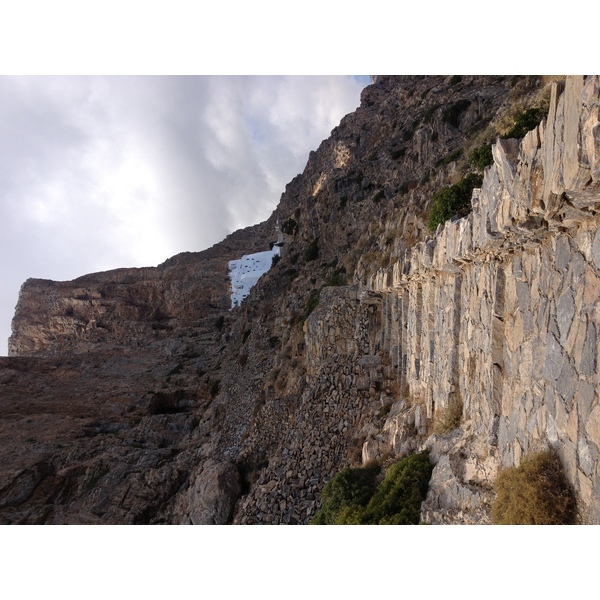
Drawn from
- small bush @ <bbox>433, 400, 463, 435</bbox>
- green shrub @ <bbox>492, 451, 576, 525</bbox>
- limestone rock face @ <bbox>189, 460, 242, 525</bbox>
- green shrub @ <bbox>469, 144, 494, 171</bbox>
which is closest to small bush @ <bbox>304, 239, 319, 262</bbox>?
limestone rock face @ <bbox>189, 460, 242, 525</bbox>

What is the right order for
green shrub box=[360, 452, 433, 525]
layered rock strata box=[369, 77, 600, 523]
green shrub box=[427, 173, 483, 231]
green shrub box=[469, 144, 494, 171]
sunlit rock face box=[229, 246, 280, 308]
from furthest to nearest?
sunlit rock face box=[229, 246, 280, 308] < green shrub box=[469, 144, 494, 171] < green shrub box=[427, 173, 483, 231] < green shrub box=[360, 452, 433, 525] < layered rock strata box=[369, 77, 600, 523]

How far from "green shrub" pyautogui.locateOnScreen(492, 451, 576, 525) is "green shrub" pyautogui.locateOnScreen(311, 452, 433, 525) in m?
1.95

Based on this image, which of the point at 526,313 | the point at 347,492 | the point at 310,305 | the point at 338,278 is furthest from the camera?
the point at 338,278

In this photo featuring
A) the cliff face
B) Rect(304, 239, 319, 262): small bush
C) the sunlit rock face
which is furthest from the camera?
the sunlit rock face

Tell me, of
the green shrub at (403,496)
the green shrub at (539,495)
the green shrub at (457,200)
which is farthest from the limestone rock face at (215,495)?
the green shrub at (457,200)

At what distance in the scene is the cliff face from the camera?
355 centimetres

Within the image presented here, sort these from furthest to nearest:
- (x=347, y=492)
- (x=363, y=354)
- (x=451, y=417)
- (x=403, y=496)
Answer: (x=363, y=354) → (x=347, y=492) → (x=451, y=417) → (x=403, y=496)

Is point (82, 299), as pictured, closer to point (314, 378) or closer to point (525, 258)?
point (314, 378)

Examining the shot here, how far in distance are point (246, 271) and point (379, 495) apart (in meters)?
35.8

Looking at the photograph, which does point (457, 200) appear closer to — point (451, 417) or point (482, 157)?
point (482, 157)

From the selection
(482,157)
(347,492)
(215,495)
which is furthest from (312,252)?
(347,492)

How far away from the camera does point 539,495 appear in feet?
11.6

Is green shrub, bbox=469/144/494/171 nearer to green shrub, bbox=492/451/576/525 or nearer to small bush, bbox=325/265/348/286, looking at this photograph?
small bush, bbox=325/265/348/286

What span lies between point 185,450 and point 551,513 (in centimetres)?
1742
